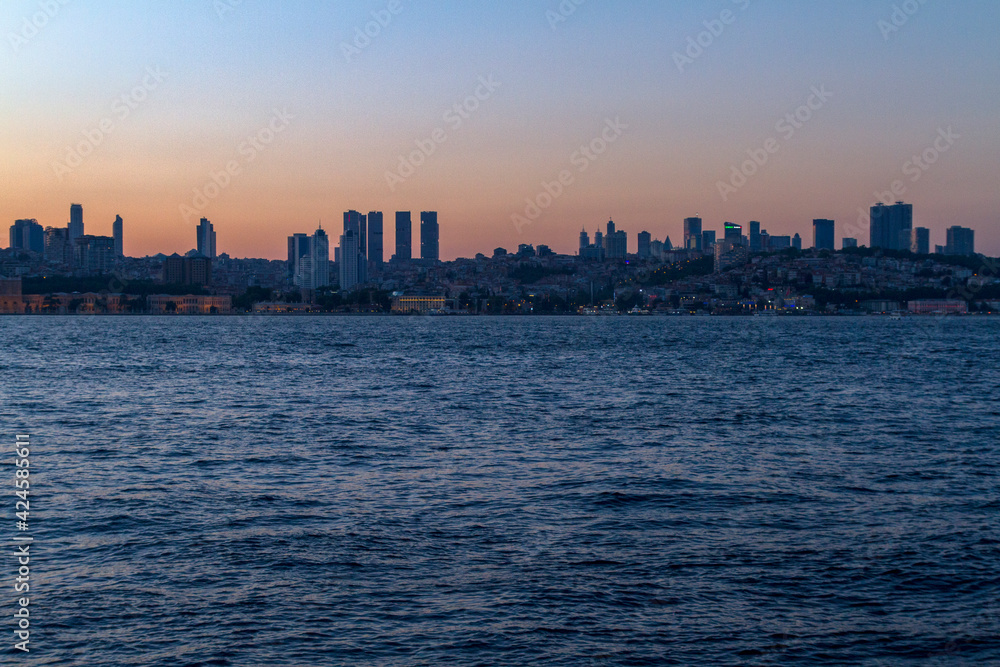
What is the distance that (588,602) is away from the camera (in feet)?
32.6

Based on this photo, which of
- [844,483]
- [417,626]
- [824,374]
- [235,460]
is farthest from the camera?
[824,374]

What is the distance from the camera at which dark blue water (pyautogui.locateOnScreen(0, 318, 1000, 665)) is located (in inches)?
351

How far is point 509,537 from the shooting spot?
12477 millimetres

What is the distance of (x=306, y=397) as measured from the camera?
3438 cm

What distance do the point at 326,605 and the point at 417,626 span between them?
1162 mm

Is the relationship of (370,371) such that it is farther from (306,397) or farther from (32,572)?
(32,572)

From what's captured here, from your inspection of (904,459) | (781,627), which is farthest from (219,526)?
(904,459)

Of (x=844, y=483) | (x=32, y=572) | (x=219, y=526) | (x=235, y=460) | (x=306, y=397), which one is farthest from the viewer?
(x=306, y=397)

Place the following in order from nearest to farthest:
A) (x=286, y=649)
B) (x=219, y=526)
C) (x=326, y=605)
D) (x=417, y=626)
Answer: (x=286, y=649) < (x=417, y=626) < (x=326, y=605) < (x=219, y=526)

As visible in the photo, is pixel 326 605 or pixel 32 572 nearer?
pixel 326 605

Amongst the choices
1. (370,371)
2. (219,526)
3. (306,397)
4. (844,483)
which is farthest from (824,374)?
(219,526)

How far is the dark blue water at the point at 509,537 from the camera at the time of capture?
8.91 metres

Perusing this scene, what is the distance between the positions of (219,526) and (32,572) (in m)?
2.73

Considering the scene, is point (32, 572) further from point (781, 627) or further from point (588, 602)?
point (781, 627)
